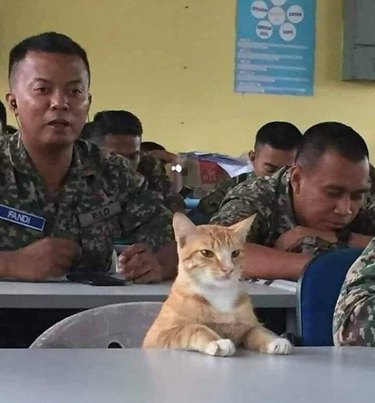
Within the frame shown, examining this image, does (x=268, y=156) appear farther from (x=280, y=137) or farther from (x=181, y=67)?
(x=181, y=67)

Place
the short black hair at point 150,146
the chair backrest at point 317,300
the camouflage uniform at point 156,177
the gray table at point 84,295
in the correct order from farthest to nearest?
the short black hair at point 150,146 → the camouflage uniform at point 156,177 → the gray table at point 84,295 → the chair backrest at point 317,300

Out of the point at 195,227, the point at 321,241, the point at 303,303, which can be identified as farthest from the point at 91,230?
the point at 195,227

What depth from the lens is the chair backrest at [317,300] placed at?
1877 millimetres

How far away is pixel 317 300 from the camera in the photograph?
188 cm

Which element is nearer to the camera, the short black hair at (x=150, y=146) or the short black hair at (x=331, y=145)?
the short black hair at (x=331, y=145)

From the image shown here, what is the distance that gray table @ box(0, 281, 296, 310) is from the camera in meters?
2.03

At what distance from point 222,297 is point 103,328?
0.29 meters

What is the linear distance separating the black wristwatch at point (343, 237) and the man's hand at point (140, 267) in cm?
55

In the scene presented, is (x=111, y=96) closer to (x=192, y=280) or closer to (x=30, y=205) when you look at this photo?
(x=30, y=205)

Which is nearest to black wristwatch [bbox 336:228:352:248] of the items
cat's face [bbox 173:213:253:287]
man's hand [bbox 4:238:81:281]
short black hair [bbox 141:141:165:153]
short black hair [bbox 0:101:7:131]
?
man's hand [bbox 4:238:81:281]

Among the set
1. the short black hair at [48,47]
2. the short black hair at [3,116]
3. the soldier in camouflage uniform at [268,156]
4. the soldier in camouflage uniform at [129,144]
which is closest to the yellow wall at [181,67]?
the short black hair at [3,116]

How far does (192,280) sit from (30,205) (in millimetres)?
1206

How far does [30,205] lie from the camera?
2521 millimetres

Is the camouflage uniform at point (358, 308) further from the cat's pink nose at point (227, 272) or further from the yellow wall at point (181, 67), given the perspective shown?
the yellow wall at point (181, 67)
